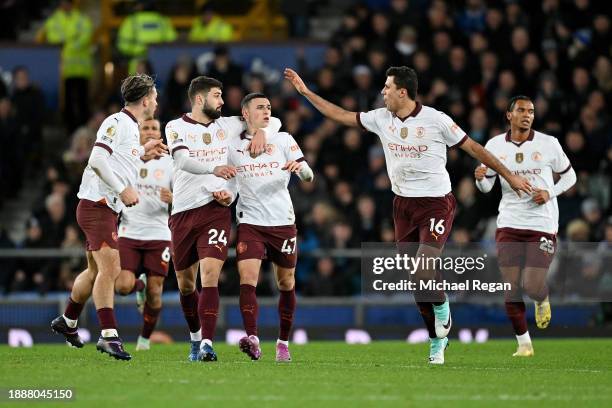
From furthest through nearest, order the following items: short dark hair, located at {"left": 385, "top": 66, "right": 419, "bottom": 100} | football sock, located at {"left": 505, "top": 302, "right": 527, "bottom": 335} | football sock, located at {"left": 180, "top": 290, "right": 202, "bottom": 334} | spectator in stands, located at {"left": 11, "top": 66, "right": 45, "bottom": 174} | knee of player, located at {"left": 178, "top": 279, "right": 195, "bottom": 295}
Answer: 1. spectator in stands, located at {"left": 11, "top": 66, "right": 45, "bottom": 174}
2. football sock, located at {"left": 505, "top": 302, "right": 527, "bottom": 335}
3. football sock, located at {"left": 180, "top": 290, "right": 202, "bottom": 334}
4. knee of player, located at {"left": 178, "top": 279, "right": 195, "bottom": 295}
5. short dark hair, located at {"left": 385, "top": 66, "right": 419, "bottom": 100}

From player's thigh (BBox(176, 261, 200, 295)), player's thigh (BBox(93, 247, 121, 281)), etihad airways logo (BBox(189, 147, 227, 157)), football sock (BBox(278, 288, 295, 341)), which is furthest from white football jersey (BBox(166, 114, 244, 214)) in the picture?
football sock (BBox(278, 288, 295, 341))

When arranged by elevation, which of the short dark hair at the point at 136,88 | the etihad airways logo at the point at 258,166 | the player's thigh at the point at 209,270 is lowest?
the player's thigh at the point at 209,270

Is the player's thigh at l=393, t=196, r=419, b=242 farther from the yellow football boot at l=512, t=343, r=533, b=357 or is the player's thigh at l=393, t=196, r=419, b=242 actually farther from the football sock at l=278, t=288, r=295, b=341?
the yellow football boot at l=512, t=343, r=533, b=357

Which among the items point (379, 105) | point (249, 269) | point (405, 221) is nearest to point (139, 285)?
point (249, 269)

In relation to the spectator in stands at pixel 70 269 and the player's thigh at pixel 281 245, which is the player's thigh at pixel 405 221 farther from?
the spectator in stands at pixel 70 269

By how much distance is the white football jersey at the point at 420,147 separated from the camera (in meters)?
13.4

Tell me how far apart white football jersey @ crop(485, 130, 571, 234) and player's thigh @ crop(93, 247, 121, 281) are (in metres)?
4.30

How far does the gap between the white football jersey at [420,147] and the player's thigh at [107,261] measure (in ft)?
8.88

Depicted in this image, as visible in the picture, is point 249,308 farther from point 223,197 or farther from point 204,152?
point 204,152

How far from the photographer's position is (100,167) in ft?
41.7

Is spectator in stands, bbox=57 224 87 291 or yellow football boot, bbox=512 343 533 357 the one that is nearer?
yellow football boot, bbox=512 343 533 357

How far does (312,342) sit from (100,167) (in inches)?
292

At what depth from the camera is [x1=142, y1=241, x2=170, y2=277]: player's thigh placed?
16.2m

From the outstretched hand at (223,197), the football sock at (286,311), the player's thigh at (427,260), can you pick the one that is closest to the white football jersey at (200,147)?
the outstretched hand at (223,197)
